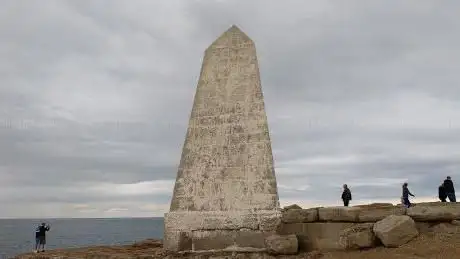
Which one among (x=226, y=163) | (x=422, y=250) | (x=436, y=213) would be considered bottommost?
(x=422, y=250)

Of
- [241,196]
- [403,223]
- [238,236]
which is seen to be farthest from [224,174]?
[403,223]

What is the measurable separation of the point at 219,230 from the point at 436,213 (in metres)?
4.43

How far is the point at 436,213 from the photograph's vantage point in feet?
34.4

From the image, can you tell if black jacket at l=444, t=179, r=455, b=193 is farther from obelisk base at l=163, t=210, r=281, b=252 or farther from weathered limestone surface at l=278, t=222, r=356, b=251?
obelisk base at l=163, t=210, r=281, b=252

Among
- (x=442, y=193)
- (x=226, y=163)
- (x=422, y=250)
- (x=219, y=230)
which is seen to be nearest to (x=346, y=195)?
(x=442, y=193)

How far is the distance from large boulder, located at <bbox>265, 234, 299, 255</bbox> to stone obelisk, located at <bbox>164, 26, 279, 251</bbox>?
0.30 meters

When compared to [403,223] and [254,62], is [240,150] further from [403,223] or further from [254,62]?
[403,223]

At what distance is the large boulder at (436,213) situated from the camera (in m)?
10.5

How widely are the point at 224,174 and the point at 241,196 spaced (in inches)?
24.6

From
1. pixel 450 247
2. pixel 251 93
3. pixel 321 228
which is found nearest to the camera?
pixel 450 247

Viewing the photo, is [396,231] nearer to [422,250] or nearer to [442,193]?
[422,250]

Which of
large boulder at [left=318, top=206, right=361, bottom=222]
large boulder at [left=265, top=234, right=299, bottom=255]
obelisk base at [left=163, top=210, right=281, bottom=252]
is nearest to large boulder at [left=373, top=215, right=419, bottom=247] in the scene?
large boulder at [left=318, top=206, right=361, bottom=222]

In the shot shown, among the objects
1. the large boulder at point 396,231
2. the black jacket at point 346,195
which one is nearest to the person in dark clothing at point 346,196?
the black jacket at point 346,195

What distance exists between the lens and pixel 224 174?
463 inches
